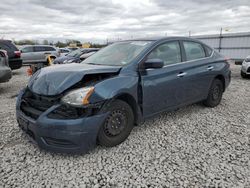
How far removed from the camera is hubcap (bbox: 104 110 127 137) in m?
2.72

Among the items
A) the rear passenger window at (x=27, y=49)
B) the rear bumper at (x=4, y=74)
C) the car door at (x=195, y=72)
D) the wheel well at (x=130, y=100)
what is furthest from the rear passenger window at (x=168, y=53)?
the rear passenger window at (x=27, y=49)

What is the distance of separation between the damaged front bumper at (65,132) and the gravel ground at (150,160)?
23cm

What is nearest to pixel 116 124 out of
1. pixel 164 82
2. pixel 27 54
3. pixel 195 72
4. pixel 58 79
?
pixel 58 79

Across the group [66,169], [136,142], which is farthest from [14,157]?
[136,142]

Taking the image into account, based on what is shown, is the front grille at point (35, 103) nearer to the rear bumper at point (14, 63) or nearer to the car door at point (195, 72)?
the car door at point (195, 72)

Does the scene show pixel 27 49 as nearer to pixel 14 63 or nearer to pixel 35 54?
pixel 35 54

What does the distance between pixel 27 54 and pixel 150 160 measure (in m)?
14.6

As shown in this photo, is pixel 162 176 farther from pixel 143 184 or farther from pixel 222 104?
pixel 222 104

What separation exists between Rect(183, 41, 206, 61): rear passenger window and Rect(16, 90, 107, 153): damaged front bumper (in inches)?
87.3

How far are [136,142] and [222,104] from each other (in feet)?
9.47

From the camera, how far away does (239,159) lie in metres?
2.63

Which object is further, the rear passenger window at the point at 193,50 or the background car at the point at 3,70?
the background car at the point at 3,70

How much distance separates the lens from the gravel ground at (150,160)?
2244 mm

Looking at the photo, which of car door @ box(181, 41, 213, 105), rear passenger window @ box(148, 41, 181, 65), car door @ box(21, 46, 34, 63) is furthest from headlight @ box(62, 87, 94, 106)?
car door @ box(21, 46, 34, 63)
